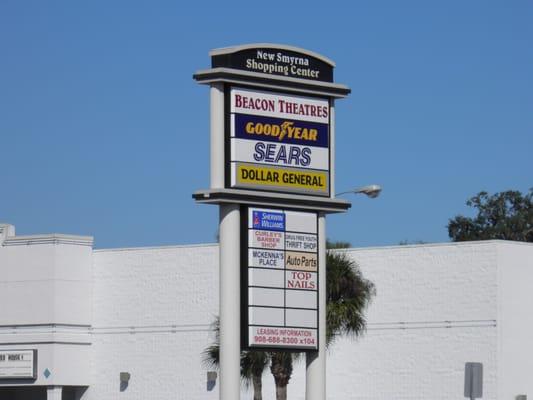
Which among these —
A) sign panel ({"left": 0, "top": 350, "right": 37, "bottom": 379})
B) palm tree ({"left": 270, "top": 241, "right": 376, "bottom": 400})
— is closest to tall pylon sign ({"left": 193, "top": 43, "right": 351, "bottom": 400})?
palm tree ({"left": 270, "top": 241, "right": 376, "bottom": 400})

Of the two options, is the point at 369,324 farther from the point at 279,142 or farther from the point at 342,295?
the point at 279,142

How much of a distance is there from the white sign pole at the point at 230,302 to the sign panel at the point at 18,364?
3095cm

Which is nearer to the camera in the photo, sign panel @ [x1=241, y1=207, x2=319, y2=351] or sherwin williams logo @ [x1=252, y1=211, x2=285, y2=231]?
sign panel @ [x1=241, y1=207, x2=319, y2=351]

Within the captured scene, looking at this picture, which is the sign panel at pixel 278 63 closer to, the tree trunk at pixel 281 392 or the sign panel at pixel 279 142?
the sign panel at pixel 279 142

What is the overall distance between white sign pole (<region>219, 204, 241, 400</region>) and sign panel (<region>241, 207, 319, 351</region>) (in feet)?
0.68

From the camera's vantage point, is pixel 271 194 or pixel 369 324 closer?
pixel 271 194

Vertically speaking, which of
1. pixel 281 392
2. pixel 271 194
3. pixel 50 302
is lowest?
pixel 281 392

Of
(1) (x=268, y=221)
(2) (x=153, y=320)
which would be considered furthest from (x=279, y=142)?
(2) (x=153, y=320)

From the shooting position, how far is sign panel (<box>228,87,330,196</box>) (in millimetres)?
31266

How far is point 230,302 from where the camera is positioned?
30.9 metres

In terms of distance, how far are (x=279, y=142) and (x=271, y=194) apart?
1166 mm

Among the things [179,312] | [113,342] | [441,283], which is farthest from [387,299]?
[113,342]

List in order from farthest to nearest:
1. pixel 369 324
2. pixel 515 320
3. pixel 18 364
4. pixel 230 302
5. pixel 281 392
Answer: pixel 18 364 → pixel 369 324 → pixel 515 320 → pixel 281 392 → pixel 230 302

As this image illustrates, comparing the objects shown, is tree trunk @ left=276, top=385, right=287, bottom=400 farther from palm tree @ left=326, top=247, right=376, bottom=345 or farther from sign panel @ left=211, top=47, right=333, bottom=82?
sign panel @ left=211, top=47, right=333, bottom=82
